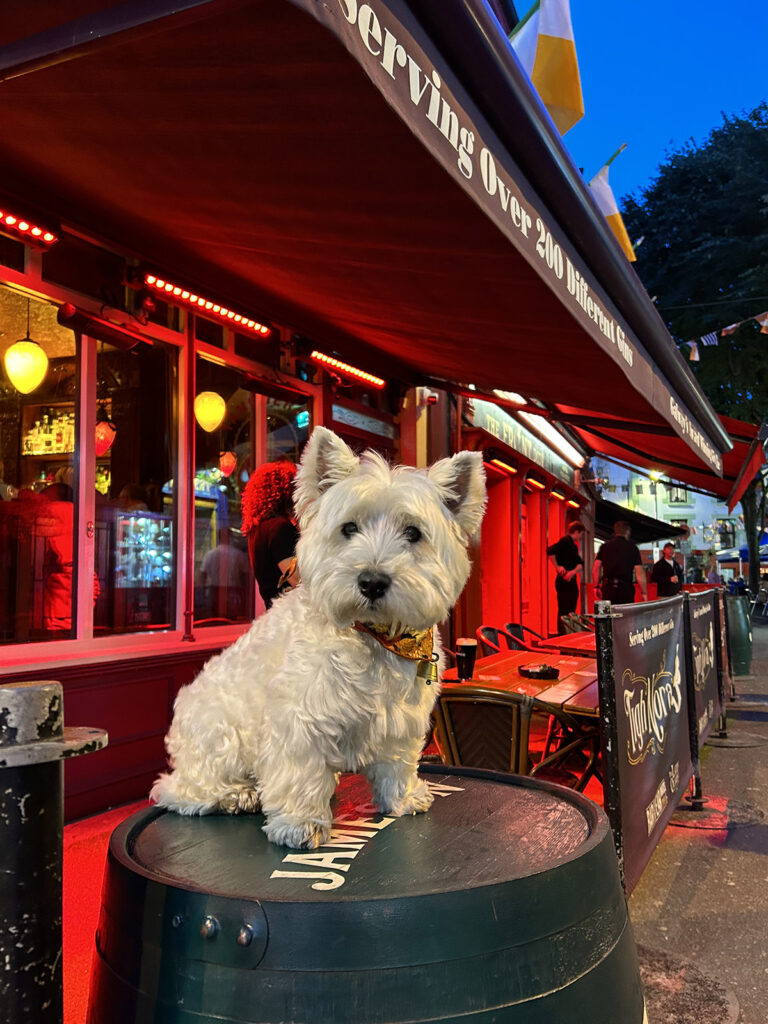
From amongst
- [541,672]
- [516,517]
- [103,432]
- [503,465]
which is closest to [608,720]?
[541,672]

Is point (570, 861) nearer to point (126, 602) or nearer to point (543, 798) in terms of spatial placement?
point (543, 798)

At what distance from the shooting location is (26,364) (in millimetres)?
4613

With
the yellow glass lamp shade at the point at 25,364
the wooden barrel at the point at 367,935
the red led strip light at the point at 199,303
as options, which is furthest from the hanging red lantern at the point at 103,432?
the wooden barrel at the point at 367,935

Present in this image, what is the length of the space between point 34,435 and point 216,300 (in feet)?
4.93

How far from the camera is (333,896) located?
3.81 feet

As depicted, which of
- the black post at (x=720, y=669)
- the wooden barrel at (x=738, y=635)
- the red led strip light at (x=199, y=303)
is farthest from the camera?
the wooden barrel at (x=738, y=635)

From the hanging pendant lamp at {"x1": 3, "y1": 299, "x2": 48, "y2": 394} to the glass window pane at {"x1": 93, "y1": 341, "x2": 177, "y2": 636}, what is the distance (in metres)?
0.35

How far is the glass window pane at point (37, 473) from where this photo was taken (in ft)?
14.8

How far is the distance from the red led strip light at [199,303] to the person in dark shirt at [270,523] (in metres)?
1.60

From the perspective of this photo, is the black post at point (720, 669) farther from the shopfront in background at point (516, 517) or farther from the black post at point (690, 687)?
the shopfront in background at point (516, 517)

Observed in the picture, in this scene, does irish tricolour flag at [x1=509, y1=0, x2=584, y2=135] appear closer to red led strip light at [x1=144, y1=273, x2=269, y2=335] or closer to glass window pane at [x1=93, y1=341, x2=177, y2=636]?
red led strip light at [x1=144, y1=273, x2=269, y2=335]

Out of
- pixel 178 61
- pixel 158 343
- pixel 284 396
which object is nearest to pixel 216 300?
pixel 158 343

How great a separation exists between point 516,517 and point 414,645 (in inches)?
435

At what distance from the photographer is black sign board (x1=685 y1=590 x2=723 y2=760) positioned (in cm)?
440
